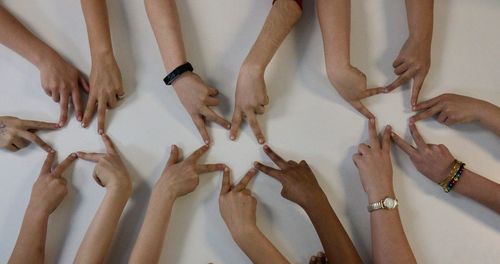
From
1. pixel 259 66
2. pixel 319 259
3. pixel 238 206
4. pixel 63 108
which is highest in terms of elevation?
pixel 259 66

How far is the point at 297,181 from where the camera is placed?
0.98 metres

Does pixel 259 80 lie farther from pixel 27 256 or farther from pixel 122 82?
pixel 27 256

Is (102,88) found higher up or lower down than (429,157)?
higher up

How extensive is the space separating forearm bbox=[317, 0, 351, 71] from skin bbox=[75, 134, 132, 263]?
0.52m

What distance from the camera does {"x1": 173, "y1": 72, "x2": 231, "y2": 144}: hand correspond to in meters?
1.02

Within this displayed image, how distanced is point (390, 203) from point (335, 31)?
39 cm

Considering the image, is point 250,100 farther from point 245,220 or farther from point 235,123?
point 245,220

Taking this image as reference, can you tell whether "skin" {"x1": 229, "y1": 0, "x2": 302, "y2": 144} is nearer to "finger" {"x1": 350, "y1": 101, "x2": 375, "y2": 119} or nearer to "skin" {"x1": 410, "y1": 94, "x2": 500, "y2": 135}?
"finger" {"x1": 350, "y1": 101, "x2": 375, "y2": 119}

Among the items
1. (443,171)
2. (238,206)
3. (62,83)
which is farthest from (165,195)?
(443,171)

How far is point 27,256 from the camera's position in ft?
3.11

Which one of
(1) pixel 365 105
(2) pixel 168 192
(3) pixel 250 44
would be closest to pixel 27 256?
(2) pixel 168 192

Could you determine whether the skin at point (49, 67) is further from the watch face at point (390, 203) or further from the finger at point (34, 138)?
the watch face at point (390, 203)

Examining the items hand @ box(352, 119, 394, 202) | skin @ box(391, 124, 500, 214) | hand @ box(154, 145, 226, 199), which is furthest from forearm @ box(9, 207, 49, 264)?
skin @ box(391, 124, 500, 214)

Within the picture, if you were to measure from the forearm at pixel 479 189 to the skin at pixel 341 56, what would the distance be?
233 millimetres
